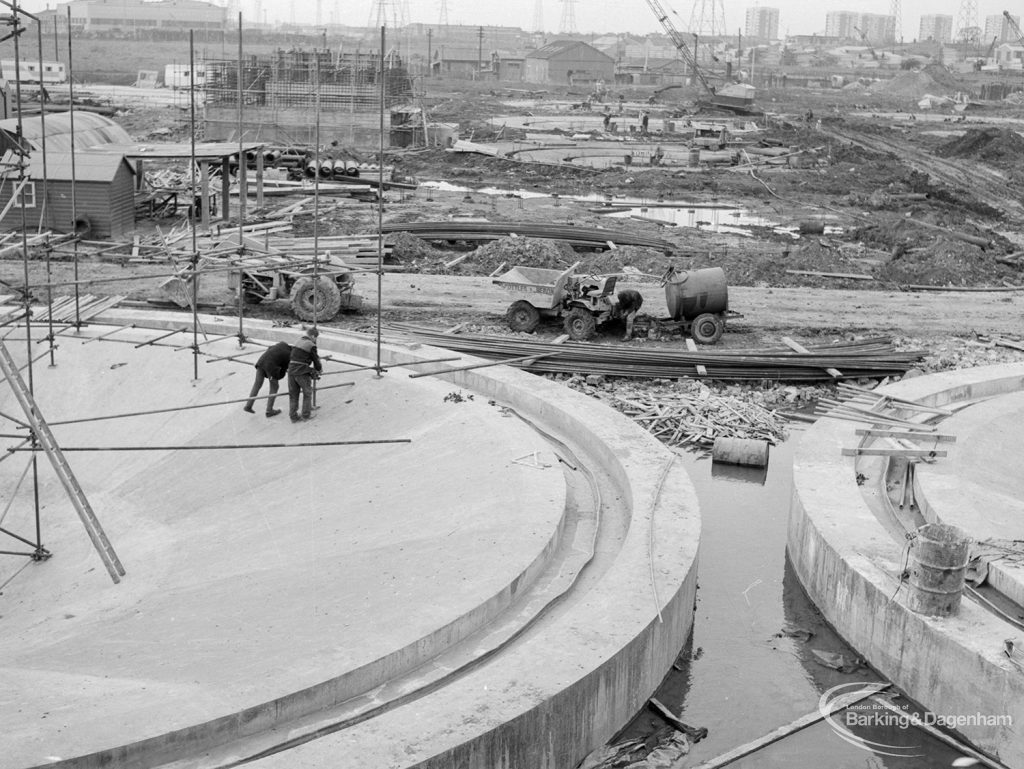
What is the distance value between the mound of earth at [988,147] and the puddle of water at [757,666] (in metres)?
51.6

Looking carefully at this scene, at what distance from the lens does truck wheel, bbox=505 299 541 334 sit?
23297mm

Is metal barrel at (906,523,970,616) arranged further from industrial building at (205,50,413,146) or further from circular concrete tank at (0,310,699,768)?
industrial building at (205,50,413,146)

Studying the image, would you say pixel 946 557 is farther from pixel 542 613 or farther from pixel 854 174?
pixel 854 174

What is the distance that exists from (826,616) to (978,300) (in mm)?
17198

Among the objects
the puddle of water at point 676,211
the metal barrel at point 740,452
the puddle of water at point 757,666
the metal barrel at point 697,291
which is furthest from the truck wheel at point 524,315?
the puddle of water at point 676,211

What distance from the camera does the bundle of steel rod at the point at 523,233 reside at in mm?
33531

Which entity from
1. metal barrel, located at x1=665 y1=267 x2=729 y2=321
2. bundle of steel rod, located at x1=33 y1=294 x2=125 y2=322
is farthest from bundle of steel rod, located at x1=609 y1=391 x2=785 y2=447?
bundle of steel rod, located at x1=33 y1=294 x2=125 y2=322

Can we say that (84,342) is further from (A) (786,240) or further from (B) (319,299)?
(A) (786,240)

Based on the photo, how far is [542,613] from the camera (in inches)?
440

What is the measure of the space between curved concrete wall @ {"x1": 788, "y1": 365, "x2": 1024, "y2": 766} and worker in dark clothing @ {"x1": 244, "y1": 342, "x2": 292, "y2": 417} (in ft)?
23.1

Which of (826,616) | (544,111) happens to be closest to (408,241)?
(826,616)

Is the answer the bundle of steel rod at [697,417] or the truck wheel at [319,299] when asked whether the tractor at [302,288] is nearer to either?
the truck wheel at [319,299]

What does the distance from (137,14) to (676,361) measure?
190474 millimetres

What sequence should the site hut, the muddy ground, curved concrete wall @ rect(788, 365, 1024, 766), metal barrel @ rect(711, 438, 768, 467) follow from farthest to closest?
the site hut → the muddy ground → metal barrel @ rect(711, 438, 768, 467) → curved concrete wall @ rect(788, 365, 1024, 766)
